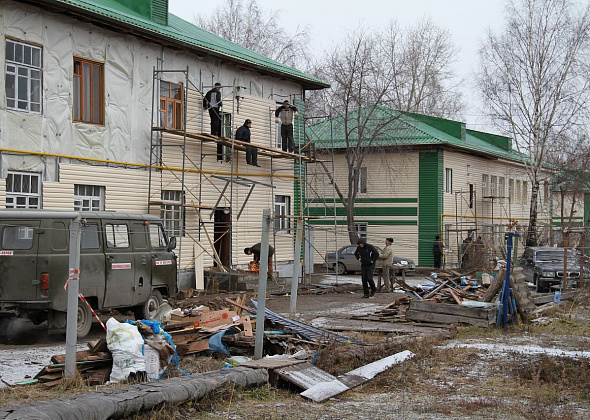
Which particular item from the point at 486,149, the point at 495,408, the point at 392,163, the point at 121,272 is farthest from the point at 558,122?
the point at 495,408

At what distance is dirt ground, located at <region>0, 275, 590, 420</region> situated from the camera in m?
8.38

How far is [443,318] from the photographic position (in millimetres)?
15727

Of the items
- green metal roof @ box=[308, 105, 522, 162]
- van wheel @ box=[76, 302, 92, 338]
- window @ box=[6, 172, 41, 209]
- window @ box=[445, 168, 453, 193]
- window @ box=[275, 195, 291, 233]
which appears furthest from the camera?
window @ box=[445, 168, 453, 193]

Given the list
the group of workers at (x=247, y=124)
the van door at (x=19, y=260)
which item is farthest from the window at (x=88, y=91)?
the van door at (x=19, y=260)

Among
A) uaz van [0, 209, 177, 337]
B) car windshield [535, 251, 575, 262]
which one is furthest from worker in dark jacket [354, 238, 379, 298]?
uaz van [0, 209, 177, 337]

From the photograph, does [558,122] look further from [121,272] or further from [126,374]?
[126,374]

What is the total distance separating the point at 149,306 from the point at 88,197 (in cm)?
625

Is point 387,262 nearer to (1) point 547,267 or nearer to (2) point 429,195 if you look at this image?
(1) point 547,267

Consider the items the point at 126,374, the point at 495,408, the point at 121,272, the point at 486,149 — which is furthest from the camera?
the point at 486,149

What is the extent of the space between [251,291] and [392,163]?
19.9m

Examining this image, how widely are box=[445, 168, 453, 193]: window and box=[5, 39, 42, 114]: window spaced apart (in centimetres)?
2659

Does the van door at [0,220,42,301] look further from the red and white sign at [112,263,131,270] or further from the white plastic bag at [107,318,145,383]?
the white plastic bag at [107,318,145,383]

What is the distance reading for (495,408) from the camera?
28.4 ft

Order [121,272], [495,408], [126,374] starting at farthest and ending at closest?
1. [121,272]
2. [126,374]
3. [495,408]
